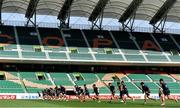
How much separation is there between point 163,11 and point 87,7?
484 inches

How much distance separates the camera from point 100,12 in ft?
220

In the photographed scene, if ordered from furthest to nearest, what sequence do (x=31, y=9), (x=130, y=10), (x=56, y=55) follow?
(x=130, y=10) < (x=31, y=9) < (x=56, y=55)

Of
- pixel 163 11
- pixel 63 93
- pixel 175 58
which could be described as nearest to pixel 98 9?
pixel 163 11

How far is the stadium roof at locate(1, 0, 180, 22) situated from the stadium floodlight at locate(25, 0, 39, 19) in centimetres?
48

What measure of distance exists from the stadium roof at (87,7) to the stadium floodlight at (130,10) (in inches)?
20.8

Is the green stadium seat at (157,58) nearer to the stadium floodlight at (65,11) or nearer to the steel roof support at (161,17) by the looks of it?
the steel roof support at (161,17)

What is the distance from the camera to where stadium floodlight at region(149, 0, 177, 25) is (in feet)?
213

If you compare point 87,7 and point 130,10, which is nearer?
point 87,7

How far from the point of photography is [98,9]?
218ft

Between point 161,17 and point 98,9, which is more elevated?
point 98,9

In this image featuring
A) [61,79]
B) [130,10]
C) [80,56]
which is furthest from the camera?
[130,10]

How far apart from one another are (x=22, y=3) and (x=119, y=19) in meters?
17.0

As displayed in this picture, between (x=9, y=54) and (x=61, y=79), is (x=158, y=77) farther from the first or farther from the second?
(x=9, y=54)

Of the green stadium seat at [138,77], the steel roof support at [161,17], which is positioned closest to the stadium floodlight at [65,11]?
the green stadium seat at [138,77]
